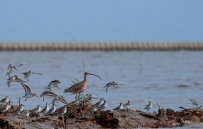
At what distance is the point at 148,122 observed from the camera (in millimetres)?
9602

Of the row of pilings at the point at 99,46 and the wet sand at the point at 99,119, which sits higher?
the row of pilings at the point at 99,46

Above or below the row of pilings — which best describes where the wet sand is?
below

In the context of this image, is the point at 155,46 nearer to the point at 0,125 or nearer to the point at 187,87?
the point at 187,87

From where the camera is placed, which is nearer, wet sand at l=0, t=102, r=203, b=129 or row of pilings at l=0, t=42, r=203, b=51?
wet sand at l=0, t=102, r=203, b=129

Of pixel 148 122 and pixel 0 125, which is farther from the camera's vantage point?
pixel 148 122

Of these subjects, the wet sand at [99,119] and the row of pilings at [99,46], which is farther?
the row of pilings at [99,46]

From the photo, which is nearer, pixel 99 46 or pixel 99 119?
pixel 99 119

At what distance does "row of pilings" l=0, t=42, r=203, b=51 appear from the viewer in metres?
59.9

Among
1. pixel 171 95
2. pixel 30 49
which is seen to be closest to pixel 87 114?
pixel 171 95

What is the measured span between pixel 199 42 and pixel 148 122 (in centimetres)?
5399

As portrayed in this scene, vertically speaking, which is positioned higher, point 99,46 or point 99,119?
point 99,46

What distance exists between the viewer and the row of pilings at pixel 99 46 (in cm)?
5988

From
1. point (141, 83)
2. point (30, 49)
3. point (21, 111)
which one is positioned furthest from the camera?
point (30, 49)

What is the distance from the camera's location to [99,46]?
61094 millimetres
